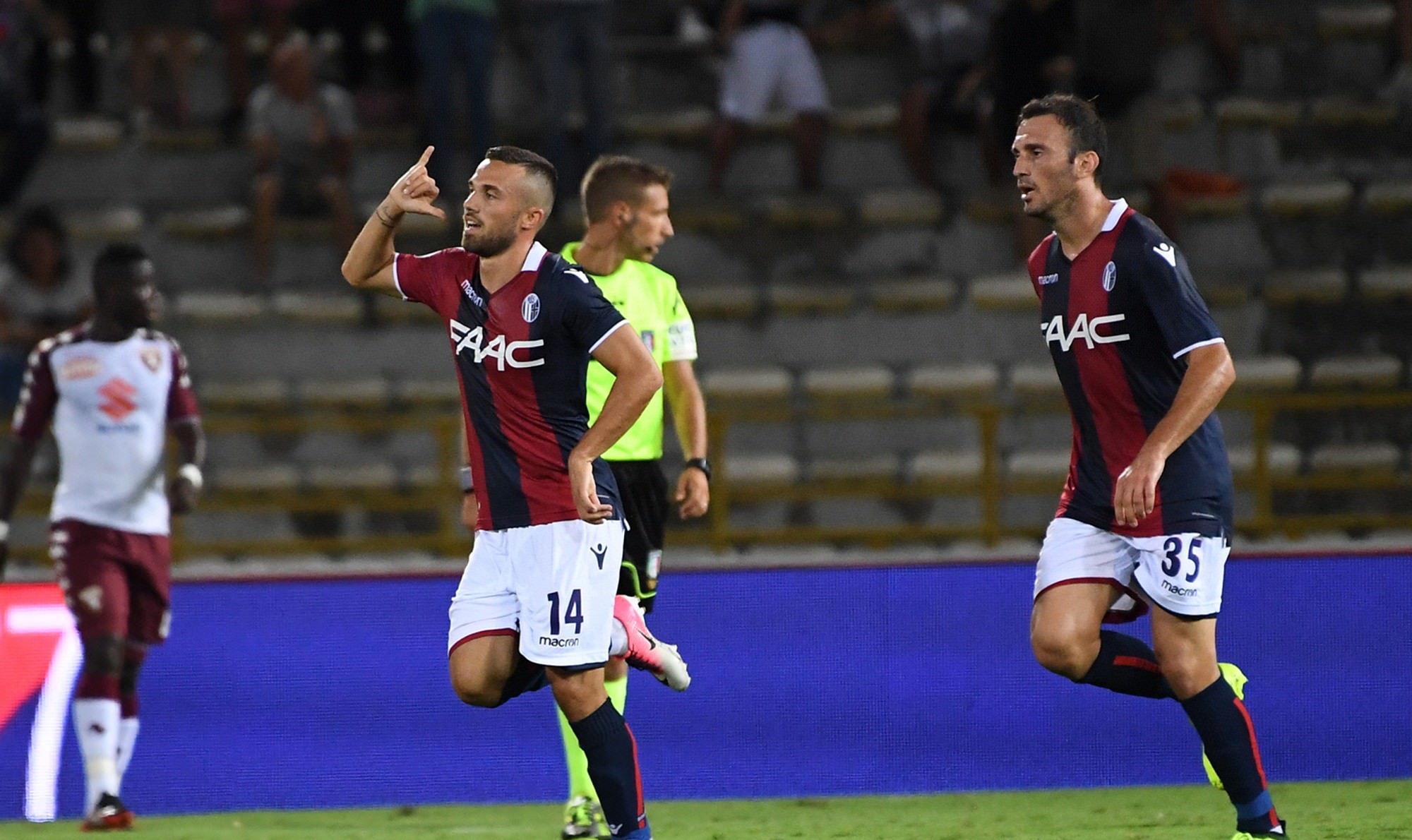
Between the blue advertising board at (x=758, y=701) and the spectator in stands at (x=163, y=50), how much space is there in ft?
23.0

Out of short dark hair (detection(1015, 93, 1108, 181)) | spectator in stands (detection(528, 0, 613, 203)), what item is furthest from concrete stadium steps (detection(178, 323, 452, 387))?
short dark hair (detection(1015, 93, 1108, 181))

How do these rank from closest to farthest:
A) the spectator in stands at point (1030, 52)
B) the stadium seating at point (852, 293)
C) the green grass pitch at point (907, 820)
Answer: the green grass pitch at point (907, 820), the stadium seating at point (852, 293), the spectator in stands at point (1030, 52)

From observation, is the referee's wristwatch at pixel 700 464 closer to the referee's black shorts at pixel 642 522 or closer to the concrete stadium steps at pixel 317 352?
the referee's black shorts at pixel 642 522

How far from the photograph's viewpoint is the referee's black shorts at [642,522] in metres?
6.67

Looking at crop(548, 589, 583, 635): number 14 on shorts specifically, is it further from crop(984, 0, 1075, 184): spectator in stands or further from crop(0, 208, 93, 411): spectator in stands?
crop(984, 0, 1075, 184): spectator in stands

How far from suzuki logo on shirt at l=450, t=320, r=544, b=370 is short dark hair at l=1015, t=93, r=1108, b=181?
1569mm

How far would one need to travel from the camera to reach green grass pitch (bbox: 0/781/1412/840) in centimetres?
650

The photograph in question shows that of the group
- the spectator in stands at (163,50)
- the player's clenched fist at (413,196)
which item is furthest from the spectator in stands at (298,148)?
the player's clenched fist at (413,196)

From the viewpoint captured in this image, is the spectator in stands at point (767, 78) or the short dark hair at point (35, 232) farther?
the spectator in stands at point (767, 78)

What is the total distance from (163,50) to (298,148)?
1.73m

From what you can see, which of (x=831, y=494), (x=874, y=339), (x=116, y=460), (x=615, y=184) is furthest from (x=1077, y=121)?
(x=874, y=339)

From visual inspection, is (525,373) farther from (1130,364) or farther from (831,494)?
(831,494)

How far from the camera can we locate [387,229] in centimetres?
556

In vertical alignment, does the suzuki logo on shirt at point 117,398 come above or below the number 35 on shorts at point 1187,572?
above
